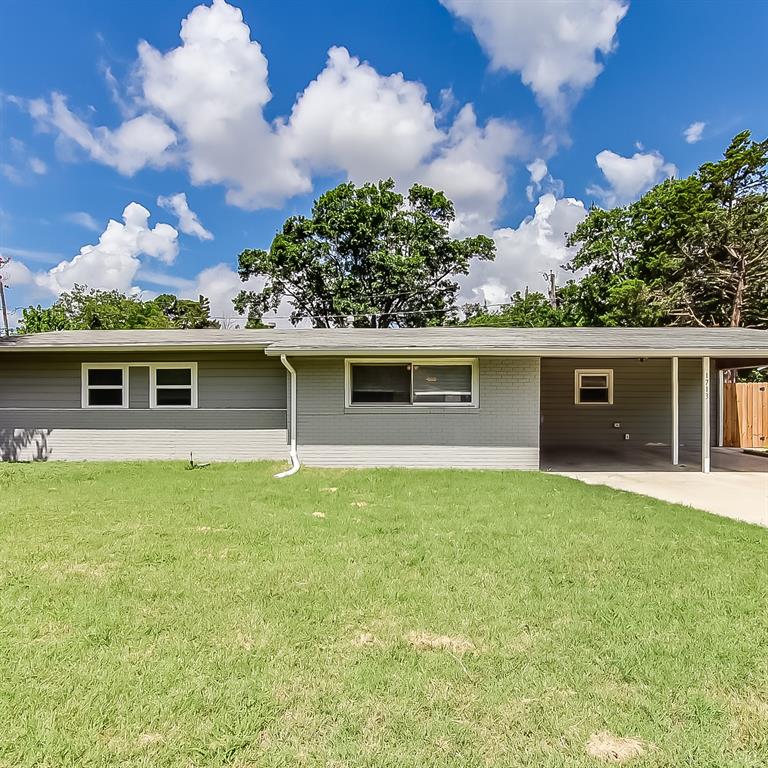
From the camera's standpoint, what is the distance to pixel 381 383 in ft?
32.3

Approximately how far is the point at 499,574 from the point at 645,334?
902 centimetres

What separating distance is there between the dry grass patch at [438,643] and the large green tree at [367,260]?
23.0 metres

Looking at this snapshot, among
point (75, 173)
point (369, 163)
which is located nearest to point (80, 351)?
point (75, 173)

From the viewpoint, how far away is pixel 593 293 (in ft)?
77.2

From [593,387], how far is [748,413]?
5.41 metres

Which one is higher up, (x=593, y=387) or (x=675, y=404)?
(x=593, y=387)

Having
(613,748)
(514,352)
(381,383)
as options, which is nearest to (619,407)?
(514,352)

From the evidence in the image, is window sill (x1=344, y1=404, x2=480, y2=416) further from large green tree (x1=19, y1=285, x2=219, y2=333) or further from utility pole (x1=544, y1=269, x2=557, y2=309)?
large green tree (x1=19, y1=285, x2=219, y2=333)

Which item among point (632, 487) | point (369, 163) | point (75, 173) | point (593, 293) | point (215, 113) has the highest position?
point (369, 163)

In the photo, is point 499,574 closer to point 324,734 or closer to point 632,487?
point 324,734

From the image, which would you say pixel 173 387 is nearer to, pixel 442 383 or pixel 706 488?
pixel 442 383

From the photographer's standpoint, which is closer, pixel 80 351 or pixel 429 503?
pixel 429 503

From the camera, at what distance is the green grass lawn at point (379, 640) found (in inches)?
79.6

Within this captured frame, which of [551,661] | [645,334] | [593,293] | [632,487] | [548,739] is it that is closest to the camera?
[548,739]
